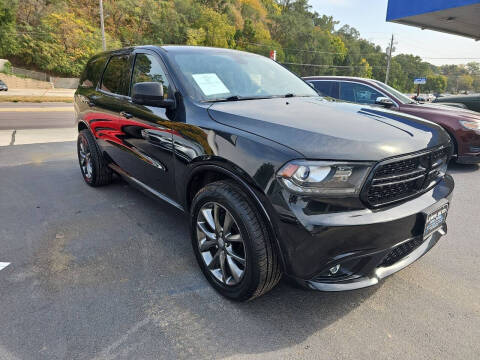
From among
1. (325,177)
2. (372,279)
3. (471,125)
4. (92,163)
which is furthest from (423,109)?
(92,163)

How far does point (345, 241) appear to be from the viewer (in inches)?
69.8

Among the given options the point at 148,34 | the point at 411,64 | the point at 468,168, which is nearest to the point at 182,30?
the point at 148,34

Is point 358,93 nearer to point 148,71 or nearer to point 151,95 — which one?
point 148,71

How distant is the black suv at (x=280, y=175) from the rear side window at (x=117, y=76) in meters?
0.46

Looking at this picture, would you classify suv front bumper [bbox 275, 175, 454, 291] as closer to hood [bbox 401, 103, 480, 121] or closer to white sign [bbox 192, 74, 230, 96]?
white sign [bbox 192, 74, 230, 96]

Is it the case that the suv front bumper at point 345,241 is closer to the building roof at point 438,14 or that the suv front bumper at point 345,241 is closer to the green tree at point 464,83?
the building roof at point 438,14

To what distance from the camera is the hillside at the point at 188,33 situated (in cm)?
4306

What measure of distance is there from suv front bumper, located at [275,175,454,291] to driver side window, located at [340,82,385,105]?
5005 mm

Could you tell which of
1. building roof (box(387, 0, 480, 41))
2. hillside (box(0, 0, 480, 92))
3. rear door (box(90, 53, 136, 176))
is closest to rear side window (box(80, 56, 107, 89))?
rear door (box(90, 53, 136, 176))

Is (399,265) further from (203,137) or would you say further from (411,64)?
(411,64)

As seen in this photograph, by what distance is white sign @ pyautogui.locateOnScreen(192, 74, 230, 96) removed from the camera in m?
2.66

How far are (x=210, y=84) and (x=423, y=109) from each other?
4.99 metres

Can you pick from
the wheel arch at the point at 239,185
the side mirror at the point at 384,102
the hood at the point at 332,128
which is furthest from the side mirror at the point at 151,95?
the side mirror at the point at 384,102

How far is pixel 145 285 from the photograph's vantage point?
8.11ft
